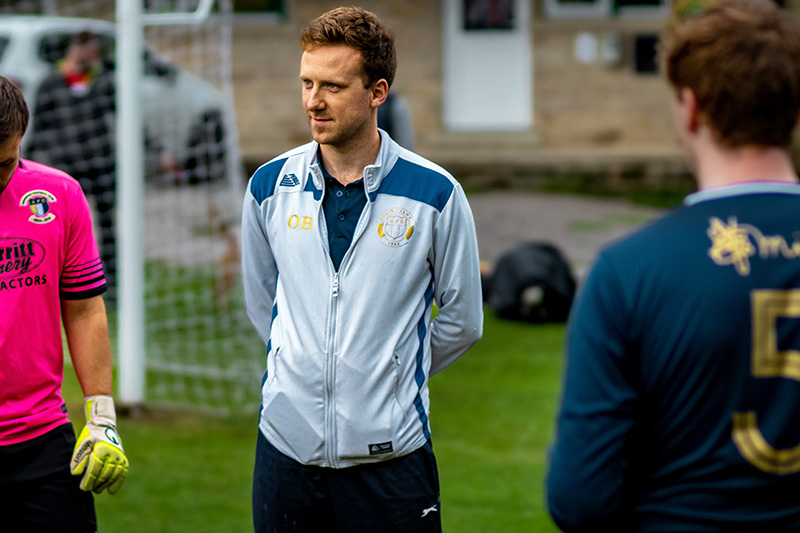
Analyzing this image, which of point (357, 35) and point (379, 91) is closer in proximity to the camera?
point (357, 35)

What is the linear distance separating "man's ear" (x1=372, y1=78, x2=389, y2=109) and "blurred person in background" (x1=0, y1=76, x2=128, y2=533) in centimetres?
85

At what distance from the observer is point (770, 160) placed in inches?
66.6

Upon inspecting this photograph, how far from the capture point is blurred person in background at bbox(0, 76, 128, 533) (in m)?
2.58

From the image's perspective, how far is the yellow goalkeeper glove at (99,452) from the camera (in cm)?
265

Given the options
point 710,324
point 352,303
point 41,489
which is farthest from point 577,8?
point 710,324

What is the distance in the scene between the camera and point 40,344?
2658 millimetres

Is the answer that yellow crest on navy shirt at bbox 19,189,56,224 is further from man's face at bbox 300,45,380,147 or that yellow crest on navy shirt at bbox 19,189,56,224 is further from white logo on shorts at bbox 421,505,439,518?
white logo on shorts at bbox 421,505,439,518

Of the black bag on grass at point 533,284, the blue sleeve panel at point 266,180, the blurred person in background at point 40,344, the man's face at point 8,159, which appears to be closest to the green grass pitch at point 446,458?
the black bag on grass at point 533,284

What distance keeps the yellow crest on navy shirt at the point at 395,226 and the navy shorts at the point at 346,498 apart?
572mm

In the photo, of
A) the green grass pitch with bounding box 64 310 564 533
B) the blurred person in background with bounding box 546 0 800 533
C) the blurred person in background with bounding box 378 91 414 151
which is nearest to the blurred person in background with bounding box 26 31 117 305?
the green grass pitch with bounding box 64 310 564 533

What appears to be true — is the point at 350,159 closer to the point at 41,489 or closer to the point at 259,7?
the point at 41,489

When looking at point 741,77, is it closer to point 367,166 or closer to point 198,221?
point 367,166

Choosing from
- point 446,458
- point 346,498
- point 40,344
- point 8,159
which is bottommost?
point 446,458

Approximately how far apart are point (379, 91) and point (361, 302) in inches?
22.8
